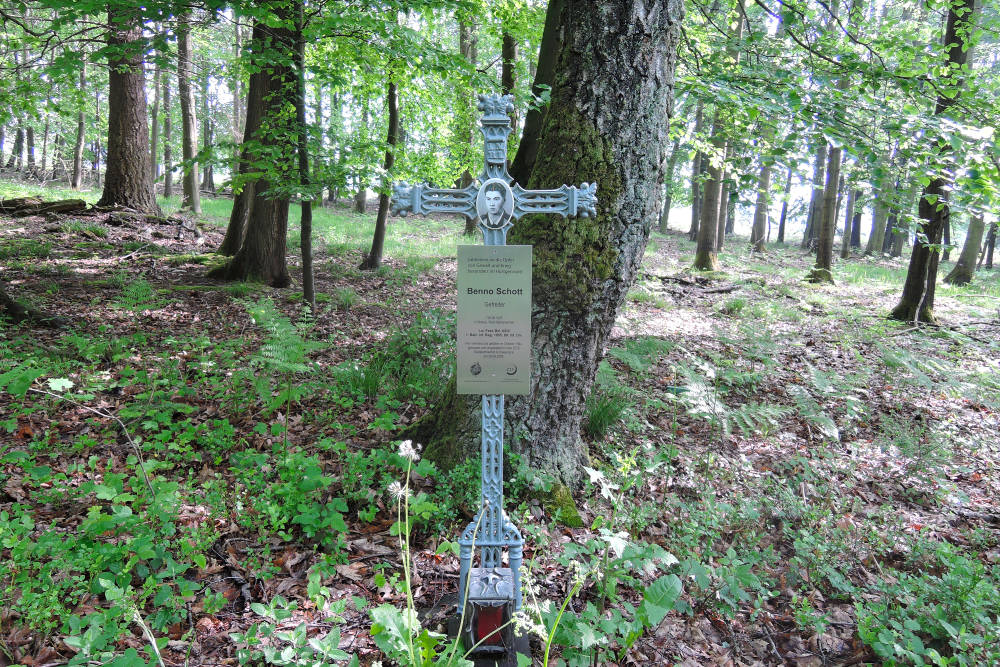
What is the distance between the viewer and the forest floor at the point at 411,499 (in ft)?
7.97

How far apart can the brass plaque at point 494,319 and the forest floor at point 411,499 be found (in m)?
0.89

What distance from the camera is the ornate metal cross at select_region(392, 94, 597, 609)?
2393 millimetres

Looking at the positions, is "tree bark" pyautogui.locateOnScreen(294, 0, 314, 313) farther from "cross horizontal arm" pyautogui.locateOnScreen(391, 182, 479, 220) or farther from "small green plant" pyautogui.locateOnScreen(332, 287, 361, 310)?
"cross horizontal arm" pyautogui.locateOnScreen(391, 182, 479, 220)

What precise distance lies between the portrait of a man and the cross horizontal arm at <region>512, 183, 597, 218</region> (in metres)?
0.07

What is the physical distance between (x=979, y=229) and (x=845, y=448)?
598 inches

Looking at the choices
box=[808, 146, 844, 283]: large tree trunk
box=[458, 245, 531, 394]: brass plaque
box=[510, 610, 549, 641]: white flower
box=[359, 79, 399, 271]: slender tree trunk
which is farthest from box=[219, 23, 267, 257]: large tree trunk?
box=[808, 146, 844, 283]: large tree trunk

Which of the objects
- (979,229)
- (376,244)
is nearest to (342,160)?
(376,244)

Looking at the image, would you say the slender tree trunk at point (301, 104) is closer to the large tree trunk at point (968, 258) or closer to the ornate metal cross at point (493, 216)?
the ornate metal cross at point (493, 216)

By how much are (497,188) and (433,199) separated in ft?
1.09

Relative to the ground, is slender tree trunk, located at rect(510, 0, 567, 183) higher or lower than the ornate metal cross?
higher

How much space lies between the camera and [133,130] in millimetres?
10438

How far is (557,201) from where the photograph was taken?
2.47 m

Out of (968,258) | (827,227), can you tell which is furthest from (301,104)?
(968,258)

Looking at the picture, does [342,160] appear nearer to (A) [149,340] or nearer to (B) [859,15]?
(A) [149,340]
